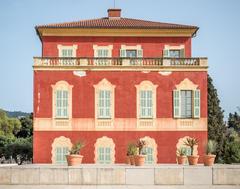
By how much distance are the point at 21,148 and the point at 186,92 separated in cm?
2462

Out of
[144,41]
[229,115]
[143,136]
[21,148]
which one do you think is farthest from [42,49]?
[229,115]

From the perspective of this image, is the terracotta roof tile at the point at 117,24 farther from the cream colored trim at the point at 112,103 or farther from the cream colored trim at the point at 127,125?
the cream colored trim at the point at 127,125

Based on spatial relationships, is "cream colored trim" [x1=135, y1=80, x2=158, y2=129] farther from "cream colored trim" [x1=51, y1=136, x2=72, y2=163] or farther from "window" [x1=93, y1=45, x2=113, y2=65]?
"cream colored trim" [x1=51, y1=136, x2=72, y2=163]

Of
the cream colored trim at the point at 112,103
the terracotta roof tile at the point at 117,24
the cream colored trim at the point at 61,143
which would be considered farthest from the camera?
the terracotta roof tile at the point at 117,24

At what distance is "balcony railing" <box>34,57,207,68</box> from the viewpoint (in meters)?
31.0

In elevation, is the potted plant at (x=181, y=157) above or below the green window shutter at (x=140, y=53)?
below

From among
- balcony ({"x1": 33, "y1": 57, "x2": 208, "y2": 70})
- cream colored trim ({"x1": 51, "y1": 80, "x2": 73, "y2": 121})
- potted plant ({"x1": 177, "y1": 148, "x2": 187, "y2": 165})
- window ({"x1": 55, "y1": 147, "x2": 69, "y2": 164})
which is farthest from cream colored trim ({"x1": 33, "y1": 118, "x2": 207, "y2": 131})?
balcony ({"x1": 33, "y1": 57, "x2": 208, "y2": 70})

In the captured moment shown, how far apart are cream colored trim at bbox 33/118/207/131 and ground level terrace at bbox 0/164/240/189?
10.1 metres

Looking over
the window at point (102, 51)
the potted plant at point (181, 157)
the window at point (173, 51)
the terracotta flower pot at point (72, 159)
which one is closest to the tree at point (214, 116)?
the window at point (173, 51)

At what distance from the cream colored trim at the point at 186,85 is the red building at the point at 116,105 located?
63 mm

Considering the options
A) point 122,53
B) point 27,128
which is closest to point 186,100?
point 122,53

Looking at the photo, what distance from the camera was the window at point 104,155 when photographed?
100 feet

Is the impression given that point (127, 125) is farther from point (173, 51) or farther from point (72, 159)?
point (72, 159)

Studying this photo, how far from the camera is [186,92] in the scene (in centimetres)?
3119
